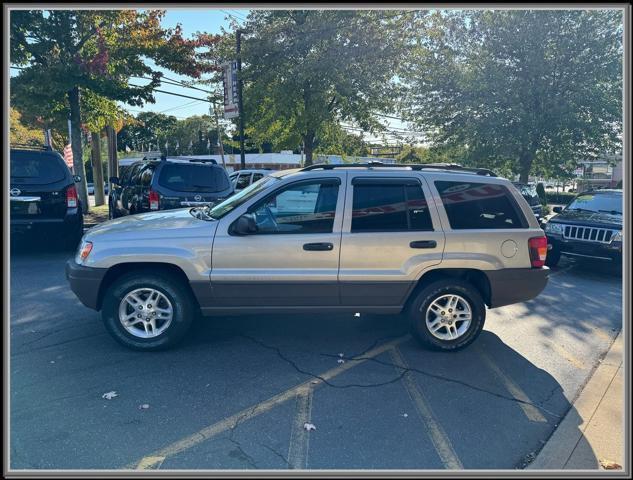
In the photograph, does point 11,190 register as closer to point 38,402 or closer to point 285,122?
point 38,402

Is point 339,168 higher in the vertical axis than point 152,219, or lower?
higher

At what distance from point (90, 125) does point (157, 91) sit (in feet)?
11.7

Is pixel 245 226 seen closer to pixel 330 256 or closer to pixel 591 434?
pixel 330 256

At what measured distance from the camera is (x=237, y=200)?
15.7 feet

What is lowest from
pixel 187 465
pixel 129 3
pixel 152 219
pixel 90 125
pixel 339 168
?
pixel 187 465

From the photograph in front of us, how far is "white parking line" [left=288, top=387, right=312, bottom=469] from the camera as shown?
2.98m

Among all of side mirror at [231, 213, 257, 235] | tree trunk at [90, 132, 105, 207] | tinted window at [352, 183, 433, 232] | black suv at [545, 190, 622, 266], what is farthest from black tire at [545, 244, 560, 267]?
tree trunk at [90, 132, 105, 207]

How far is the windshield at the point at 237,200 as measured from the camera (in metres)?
4.63

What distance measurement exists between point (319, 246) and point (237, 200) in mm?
1026

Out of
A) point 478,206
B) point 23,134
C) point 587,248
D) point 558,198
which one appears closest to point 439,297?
point 478,206

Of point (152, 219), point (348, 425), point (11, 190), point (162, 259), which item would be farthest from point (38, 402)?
point (11, 190)

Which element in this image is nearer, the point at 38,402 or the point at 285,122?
the point at 38,402

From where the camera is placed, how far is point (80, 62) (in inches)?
452

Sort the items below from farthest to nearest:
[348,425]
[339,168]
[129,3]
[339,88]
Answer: [339,88]
[129,3]
[339,168]
[348,425]
